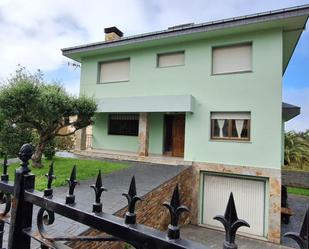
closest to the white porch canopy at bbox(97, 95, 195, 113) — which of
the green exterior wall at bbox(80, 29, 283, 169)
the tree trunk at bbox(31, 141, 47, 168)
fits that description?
the green exterior wall at bbox(80, 29, 283, 169)

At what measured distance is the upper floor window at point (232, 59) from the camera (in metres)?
12.9

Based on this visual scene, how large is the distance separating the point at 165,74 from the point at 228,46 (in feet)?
13.0

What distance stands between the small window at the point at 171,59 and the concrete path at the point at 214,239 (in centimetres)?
940

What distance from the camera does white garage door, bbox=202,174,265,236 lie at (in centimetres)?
1212

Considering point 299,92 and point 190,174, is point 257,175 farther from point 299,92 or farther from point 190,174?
point 299,92

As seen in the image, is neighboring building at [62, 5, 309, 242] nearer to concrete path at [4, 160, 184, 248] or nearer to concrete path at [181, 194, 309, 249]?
concrete path at [181, 194, 309, 249]

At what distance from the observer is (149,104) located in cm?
1466

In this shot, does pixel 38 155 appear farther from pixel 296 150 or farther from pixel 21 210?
pixel 296 150

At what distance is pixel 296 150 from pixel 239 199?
14.2 metres

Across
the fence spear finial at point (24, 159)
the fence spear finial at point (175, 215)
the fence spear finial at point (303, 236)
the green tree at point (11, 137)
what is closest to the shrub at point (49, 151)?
the green tree at point (11, 137)

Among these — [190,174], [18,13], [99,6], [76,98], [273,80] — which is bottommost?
[190,174]

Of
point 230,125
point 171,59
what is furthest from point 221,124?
point 171,59

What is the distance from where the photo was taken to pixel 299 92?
2859 centimetres

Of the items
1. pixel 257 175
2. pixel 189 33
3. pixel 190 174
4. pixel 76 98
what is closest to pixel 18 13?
pixel 76 98
